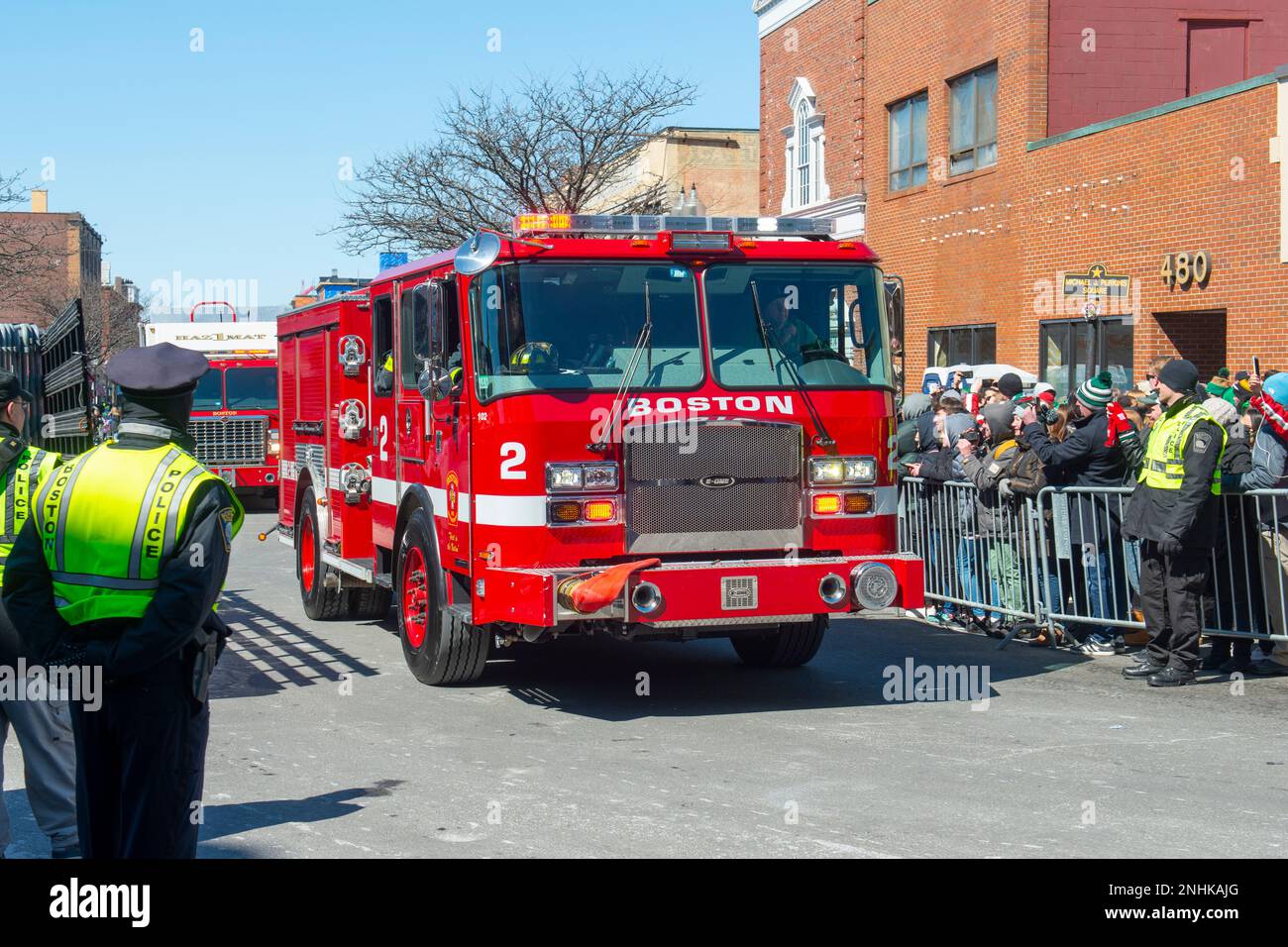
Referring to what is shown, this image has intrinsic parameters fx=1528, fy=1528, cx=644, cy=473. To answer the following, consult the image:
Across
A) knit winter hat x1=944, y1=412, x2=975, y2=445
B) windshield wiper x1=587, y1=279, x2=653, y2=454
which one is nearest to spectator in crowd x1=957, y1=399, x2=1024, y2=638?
knit winter hat x1=944, y1=412, x2=975, y2=445

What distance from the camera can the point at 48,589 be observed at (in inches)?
180

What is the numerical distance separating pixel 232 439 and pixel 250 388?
45.9 inches

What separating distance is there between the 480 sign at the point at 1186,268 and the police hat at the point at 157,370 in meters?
16.5

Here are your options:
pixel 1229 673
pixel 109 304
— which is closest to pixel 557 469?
pixel 1229 673

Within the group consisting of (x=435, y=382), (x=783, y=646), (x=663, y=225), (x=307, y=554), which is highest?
(x=663, y=225)

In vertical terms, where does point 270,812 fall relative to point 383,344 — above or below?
below

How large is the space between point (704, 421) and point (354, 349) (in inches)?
158

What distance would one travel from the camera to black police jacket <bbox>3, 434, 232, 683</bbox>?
4.37 metres

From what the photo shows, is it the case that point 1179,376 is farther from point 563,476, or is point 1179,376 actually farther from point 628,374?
point 563,476

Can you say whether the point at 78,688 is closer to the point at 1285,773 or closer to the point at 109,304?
the point at 1285,773

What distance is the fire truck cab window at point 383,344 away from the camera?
11.1m

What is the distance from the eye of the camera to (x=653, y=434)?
8820mm

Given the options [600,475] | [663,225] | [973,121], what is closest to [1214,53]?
[973,121]

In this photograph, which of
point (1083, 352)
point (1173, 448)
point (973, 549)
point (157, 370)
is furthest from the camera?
point (1083, 352)
